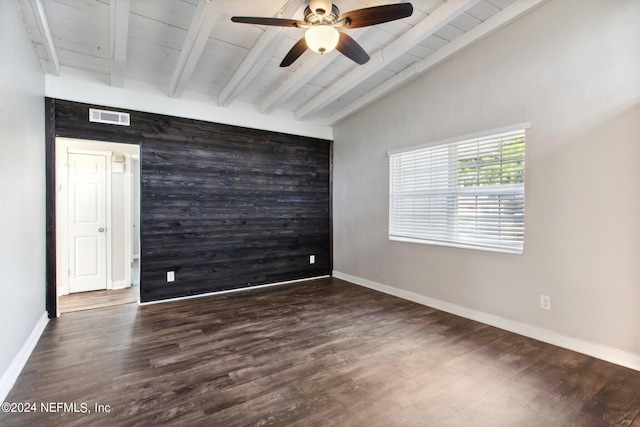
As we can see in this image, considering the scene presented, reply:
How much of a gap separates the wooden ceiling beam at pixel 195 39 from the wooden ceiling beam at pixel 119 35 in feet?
1.66

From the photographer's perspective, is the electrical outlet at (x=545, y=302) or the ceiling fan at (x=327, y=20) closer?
the ceiling fan at (x=327, y=20)

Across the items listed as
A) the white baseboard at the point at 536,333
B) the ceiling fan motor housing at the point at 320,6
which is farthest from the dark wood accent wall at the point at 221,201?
the ceiling fan motor housing at the point at 320,6

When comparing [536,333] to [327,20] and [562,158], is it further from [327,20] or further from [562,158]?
[327,20]

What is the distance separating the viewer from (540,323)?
118 inches

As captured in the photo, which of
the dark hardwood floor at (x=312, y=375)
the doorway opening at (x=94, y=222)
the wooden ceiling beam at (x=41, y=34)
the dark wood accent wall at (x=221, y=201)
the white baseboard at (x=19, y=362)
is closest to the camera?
the dark hardwood floor at (x=312, y=375)

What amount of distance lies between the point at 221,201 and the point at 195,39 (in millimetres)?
2272

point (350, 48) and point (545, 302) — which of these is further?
point (545, 302)

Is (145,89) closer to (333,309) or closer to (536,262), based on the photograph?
(333,309)

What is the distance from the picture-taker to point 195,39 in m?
2.96

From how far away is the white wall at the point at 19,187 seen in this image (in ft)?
7.07

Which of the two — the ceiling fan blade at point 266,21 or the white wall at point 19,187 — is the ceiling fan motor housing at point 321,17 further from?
the white wall at point 19,187

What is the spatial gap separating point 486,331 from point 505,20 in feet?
10.4

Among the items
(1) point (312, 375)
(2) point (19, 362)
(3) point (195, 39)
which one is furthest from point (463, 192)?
(2) point (19, 362)

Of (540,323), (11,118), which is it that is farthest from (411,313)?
(11,118)
